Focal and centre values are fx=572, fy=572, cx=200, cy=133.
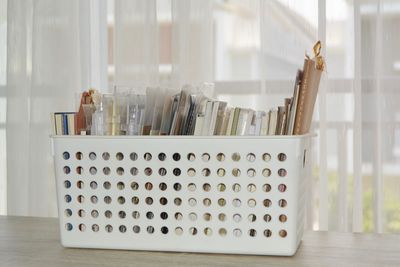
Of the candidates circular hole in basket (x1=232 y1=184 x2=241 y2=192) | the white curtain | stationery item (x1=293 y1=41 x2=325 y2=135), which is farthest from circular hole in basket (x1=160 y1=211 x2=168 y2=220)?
the white curtain

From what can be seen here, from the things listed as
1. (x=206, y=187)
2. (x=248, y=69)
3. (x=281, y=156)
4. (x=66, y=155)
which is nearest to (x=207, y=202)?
(x=206, y=187)

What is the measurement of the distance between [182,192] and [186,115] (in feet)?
0.36

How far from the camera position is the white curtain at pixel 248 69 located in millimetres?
1867

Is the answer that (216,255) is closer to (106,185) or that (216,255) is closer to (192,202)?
(192,202)

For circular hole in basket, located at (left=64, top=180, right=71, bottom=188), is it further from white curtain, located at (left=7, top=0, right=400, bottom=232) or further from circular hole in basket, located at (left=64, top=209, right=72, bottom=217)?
white curtain, located at (left=7, top=0, right=400, bottom=232)

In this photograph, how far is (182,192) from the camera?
82 cm

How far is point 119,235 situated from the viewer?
84cm

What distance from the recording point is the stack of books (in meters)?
0.80

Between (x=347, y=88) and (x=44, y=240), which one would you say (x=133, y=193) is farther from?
(x=347, y=88)

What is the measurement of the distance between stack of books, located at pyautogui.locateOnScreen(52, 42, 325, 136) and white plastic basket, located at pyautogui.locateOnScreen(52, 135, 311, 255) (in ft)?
0.06

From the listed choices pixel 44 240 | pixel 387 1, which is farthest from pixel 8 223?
pixel 387 1

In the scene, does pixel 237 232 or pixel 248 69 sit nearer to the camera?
pixel 237 232

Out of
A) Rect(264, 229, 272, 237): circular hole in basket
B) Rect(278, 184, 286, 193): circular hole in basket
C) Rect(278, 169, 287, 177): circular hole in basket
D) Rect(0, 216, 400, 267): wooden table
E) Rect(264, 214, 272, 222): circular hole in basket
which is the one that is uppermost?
Rect(278, 169, 287, 177): circular hole in basket

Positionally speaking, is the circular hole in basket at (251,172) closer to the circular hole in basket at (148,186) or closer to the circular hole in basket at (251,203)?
the circular hole in basket at (251,203)
